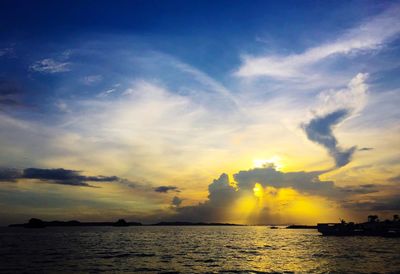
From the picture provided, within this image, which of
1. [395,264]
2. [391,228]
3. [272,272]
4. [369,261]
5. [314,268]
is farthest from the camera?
[391,228]

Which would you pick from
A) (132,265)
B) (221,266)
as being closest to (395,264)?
(221,266)

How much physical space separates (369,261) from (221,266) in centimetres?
3203

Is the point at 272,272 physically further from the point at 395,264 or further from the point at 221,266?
the point at 395,264

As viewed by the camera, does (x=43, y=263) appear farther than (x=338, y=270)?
Yes

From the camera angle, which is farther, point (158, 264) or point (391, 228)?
point (391, 228)

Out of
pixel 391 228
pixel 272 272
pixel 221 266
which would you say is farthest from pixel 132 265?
pixel 391 228

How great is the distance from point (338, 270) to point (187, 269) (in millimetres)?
25791

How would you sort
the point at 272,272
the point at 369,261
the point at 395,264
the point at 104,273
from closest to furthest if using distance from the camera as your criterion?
the point at 104,273 < the point at 272,272 < the point at 395,264 < the point at 369,261

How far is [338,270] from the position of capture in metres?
63.2

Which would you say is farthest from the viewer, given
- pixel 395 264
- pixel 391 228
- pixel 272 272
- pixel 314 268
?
pixel 391 228

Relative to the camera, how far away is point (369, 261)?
7625cm

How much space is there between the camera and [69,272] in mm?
57781

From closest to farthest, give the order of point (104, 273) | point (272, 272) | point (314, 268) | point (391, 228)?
1. point (104, 273)
2. point (272, 272)
3. point (314, 268)
4. point (391, 228)

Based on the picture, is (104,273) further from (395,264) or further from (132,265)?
(395,264)
